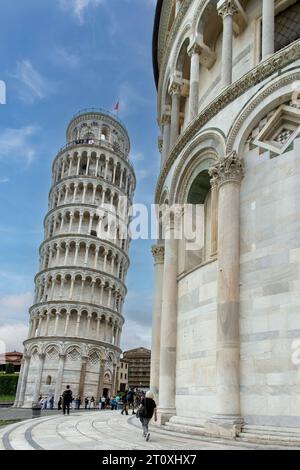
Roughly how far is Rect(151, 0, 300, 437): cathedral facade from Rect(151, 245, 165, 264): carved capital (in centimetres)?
340

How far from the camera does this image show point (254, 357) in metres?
11.8

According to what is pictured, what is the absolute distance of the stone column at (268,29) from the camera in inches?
570

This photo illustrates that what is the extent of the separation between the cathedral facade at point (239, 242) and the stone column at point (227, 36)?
0.12 ft

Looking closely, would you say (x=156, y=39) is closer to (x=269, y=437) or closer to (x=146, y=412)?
(x=146, y=412)

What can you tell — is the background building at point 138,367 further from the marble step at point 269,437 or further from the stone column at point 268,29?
the marble step at point 269,437

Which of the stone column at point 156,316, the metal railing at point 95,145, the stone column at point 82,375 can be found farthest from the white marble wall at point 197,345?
the metal railing at point 95,145

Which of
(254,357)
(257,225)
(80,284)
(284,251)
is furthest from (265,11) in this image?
(80,284)

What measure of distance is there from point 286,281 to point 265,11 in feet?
31.0

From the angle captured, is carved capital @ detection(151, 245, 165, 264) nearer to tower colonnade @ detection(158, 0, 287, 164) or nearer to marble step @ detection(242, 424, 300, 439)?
tower colonnade @ detection(158, 0, 287, 164)

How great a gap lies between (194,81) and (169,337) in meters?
10.3

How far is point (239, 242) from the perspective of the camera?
43.4 ft

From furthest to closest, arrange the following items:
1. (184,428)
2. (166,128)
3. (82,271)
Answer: (82,271)
(166,128)
(184,428)

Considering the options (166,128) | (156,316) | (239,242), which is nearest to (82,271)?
(166,128)
